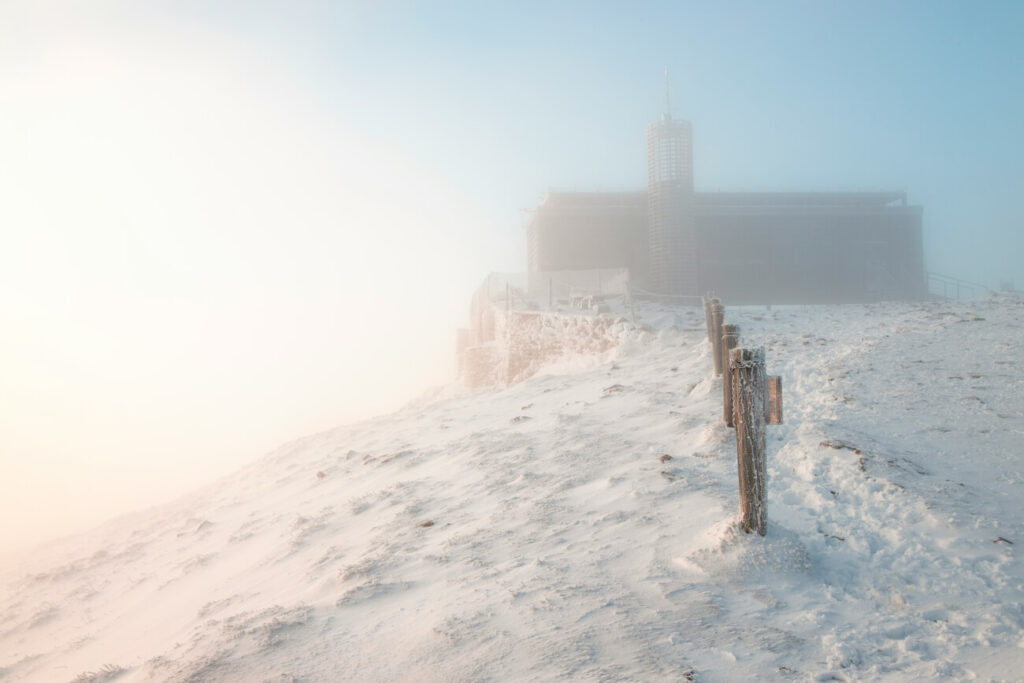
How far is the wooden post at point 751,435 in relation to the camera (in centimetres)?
A: 488

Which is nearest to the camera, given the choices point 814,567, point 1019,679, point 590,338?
point 1019,679

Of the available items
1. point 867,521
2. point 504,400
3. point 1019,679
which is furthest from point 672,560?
point 504,400

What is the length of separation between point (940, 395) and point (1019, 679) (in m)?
5.83

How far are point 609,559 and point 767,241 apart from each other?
32617 mm

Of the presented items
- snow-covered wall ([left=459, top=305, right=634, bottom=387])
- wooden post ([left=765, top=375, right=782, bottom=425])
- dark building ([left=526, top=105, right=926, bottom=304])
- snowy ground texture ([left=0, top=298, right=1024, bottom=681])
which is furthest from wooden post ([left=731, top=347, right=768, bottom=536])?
dark building ([left=526, top=105, right=926, bottom=304])

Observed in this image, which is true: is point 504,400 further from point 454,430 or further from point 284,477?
point 284,477

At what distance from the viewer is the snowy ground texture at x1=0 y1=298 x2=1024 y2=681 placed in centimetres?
400

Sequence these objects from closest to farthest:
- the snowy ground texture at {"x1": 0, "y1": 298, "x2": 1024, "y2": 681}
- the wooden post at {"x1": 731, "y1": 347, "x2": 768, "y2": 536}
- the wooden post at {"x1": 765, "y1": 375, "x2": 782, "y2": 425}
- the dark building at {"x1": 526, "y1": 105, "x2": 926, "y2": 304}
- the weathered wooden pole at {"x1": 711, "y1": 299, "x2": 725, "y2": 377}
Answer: the snowy ground texture at {"x1": 0, "y1": 298, "x2": 1024, "y2": 681}
the wooden post at {"x1": 731, "y1": 347, "x2": 768, "y2": 536}
the wooden post at {"x1": 765, "y1": 375, "x2": 782, "y2": 425}
the weathered wooden pole at {"x1": 711, "y1": 299, "x2": 725, "y2": 377}
the dark building at {"x1": 526, "y1": 105, "x2": 926, "y2": 304}

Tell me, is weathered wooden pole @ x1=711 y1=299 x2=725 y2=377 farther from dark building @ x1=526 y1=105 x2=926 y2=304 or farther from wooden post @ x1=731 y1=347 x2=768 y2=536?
dark building @ x1=526 y1=105 x2=926 y2=304

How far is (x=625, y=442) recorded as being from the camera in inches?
318

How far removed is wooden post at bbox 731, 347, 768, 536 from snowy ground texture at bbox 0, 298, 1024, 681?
18cm

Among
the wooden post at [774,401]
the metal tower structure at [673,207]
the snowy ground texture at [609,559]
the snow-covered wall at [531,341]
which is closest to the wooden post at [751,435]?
the wooden post at [774,401]

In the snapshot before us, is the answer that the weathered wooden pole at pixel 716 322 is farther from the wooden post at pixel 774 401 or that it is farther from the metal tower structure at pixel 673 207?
the metal tower structure at pixel 673 207

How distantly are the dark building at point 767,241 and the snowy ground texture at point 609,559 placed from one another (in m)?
23.9
